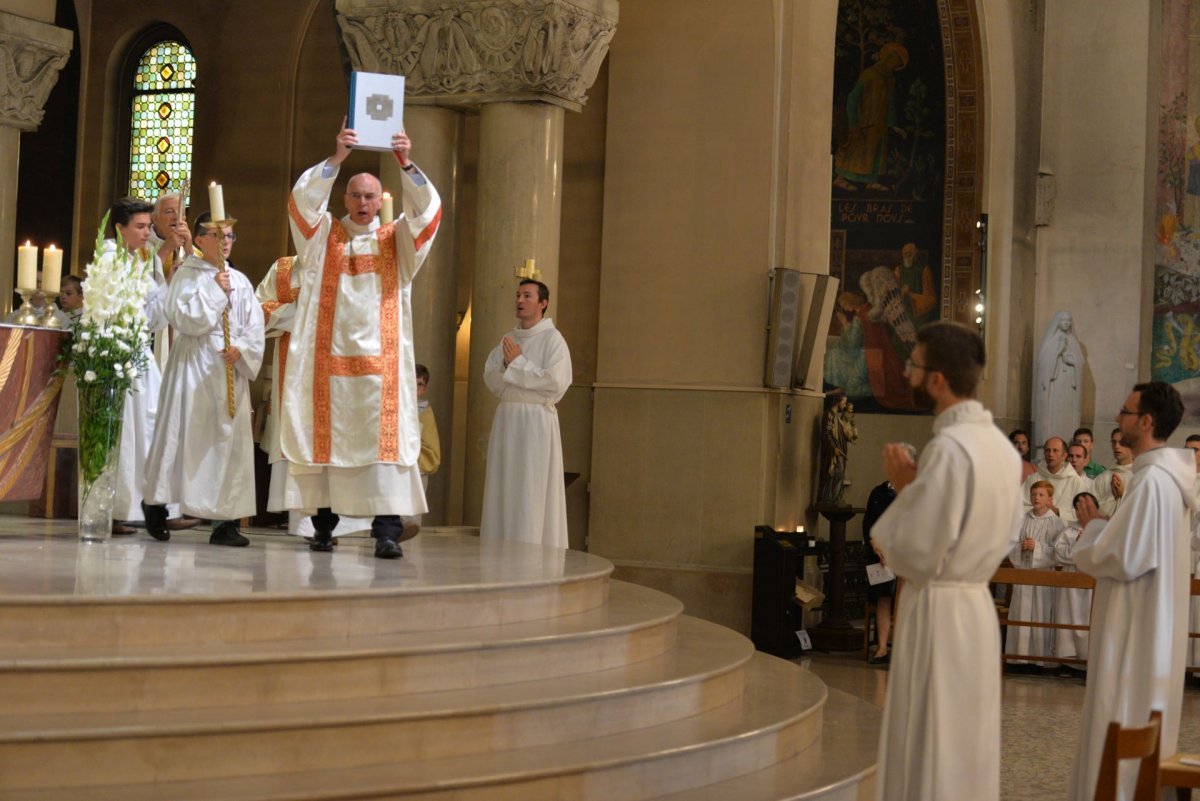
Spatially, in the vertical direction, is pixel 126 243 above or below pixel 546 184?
below

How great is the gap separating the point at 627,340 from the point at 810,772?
22.0 ft

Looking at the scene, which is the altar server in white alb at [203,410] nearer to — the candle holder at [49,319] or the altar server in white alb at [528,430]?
the candle holder at [49,319]

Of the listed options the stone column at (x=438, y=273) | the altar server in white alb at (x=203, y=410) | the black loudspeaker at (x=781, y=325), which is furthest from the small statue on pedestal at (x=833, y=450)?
the altar server in white alb at (x=203, y=410)

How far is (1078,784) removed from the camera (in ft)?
21.4

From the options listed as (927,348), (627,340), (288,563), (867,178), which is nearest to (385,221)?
(288,563)

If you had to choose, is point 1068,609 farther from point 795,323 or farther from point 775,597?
point 795,323

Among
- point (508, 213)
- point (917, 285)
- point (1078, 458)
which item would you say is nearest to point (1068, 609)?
point (1078, 458)

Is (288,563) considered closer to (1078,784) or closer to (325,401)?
(325,401)

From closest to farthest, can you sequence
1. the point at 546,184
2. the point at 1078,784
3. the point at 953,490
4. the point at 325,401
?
the point at 953,490 < the point at 1078,784 < the point at 325,401 < the point at 546,184

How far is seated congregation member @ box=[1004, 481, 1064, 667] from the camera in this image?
1300cm

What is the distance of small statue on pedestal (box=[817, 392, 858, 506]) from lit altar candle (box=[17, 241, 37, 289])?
24.6 feet

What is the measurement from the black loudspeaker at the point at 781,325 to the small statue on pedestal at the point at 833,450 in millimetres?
821

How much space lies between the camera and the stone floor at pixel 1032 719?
7992mm

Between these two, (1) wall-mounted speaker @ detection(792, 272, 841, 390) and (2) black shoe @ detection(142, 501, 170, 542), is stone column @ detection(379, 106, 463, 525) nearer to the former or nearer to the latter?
(1) wall-mounted speaker @ detection(792, 272, 841, 390)
